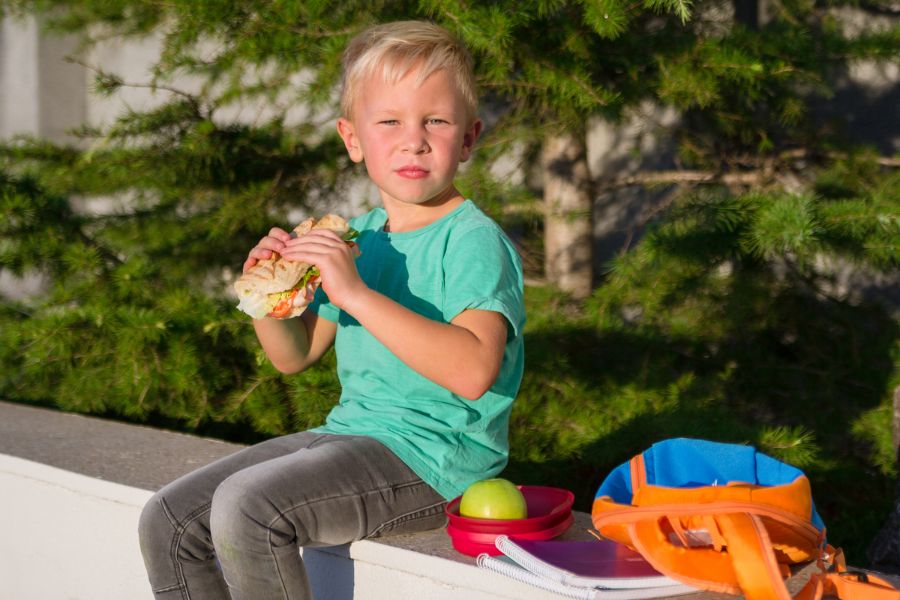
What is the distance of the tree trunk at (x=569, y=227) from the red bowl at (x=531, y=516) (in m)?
1.57

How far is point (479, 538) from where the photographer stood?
179 centimetres

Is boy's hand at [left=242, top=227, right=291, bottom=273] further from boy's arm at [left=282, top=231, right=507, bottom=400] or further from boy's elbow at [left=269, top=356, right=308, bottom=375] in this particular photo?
boy's elbow at [left=269, top=356, right=308, bottom=375]

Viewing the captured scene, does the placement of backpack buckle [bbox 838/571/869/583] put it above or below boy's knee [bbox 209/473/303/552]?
below

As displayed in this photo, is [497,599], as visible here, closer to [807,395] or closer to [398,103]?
[398,103]

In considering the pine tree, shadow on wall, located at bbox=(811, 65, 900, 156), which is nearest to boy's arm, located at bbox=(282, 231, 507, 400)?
the pine tree

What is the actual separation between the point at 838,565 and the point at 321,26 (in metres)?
2.09

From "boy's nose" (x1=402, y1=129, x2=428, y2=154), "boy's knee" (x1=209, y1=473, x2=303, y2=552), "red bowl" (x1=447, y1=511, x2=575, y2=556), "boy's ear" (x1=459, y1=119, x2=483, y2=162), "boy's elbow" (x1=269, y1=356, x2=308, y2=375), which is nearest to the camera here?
"boy's knee" (x1=209, y1=473, x2=303, y2=552)

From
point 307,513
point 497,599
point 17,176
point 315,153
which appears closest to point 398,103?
point 307,513

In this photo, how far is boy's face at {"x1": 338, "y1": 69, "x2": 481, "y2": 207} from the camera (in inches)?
74.8

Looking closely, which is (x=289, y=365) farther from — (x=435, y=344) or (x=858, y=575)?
(x=858, y=575)

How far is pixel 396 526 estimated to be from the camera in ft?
6.26

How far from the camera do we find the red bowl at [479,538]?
1.79 metres

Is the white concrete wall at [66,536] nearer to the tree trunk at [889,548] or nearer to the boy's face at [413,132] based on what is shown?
the boy's face at [413,132]

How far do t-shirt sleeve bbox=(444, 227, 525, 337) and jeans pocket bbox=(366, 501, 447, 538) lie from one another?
371mm
